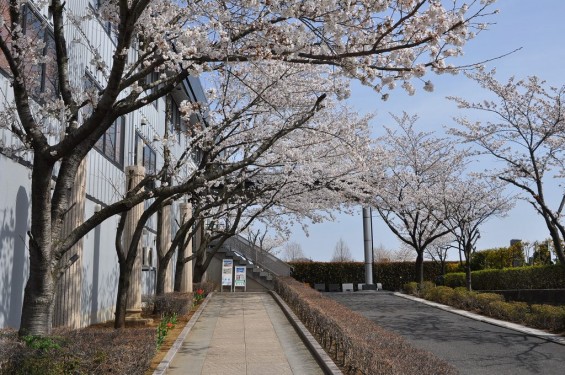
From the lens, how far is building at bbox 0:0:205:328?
927cm

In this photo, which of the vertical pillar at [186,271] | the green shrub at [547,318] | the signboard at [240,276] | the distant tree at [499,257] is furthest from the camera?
the distant tree at [499,257]

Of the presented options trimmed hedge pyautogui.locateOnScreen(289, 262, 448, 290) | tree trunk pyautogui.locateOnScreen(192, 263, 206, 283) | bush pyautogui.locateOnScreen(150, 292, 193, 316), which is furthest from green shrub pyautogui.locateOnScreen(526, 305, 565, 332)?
trimmed hedge pyautogui.locateOnScreen(289, 262, 448, 290)

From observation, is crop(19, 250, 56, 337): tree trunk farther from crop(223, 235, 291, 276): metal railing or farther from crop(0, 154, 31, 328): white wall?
crop(223, 235, 291, 276): metal railing

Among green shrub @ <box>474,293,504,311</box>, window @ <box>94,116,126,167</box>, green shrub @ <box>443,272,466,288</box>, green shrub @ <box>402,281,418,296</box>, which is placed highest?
window @ <box>94,116,126,167</box>

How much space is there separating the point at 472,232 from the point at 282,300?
11226mm

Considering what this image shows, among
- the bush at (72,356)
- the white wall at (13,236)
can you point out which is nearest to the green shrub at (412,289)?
the white wall at (13,236)

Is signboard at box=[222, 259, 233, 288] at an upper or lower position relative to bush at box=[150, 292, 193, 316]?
upper

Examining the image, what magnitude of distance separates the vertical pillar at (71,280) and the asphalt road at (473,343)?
6.81m

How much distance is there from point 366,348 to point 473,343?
6.38 metres

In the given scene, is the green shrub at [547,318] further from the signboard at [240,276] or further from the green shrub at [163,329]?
the signboard at [240,276]

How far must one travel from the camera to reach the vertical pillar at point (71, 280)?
10.9 meters

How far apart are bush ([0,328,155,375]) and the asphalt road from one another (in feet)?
19.1

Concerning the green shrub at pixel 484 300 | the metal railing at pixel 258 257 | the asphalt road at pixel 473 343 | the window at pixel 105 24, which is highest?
the window at pixel 105 24

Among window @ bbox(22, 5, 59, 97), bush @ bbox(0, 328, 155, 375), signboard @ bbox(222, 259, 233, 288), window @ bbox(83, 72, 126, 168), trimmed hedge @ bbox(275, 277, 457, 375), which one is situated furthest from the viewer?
signboard @ bbox(222, 259, 233, 288)
